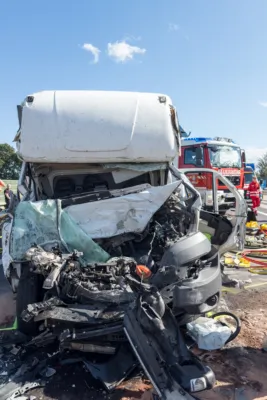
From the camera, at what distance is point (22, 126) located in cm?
416

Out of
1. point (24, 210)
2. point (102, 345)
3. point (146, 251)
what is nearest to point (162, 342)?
point (102, 345)

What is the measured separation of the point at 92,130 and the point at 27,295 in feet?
6.51

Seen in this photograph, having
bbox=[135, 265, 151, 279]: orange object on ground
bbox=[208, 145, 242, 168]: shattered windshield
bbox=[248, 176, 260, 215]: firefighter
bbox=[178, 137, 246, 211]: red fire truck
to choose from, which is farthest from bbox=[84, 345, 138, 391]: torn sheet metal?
bbox=[248, 176, 260, 215]: firefighter

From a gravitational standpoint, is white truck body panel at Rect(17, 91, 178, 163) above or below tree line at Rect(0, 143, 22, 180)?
above

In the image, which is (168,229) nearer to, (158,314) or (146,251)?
(146,251)

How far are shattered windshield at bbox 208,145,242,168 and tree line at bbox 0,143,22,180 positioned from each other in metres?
33.9

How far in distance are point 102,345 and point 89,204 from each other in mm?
1587

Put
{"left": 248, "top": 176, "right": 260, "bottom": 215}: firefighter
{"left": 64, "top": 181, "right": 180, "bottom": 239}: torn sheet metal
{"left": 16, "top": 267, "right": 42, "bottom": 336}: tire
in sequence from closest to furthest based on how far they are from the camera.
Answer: {"left": 16, "top": 267, "right": 42, "bottom": 336}: tire < {"left": 64, "top": 181, "right": 180, "bottom": 239}: torn sheet metal < {"left": 248, "top": 176, "right": 260, "bottom": 215}: firefighter

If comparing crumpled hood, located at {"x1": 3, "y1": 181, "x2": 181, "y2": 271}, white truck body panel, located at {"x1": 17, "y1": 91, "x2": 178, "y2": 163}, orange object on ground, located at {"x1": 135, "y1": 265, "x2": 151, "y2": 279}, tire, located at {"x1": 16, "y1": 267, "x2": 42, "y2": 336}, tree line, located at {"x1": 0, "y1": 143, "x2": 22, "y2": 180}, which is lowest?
tree line, located at {"x1": 0, "y1": 143, "x2": 22, "y2": 180}

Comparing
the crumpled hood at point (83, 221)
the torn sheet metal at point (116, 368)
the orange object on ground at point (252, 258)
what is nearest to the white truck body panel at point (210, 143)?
the orange object on ground at point (252, 258)

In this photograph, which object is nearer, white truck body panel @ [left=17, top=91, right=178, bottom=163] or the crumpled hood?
the crumpled hood

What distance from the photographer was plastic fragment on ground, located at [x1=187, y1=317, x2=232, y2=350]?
3227 millimetres

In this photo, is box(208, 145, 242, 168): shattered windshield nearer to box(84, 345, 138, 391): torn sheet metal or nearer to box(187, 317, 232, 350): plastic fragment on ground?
box(187, 317, 232, 350): plastic fragment on ground

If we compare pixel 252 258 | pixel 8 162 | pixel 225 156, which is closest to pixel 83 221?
pixel 252 258
